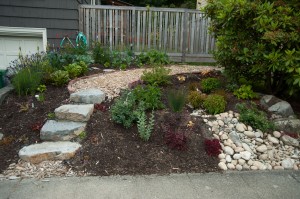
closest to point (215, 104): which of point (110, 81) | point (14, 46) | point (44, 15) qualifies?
point (110, 81)

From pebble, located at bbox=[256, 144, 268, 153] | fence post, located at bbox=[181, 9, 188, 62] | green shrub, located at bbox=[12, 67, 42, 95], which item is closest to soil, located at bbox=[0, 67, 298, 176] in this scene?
green shrub, located at bbox=[12, 67, 42, 95]

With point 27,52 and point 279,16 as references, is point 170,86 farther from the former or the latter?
point 27,52

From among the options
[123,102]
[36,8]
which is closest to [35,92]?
[123,102]

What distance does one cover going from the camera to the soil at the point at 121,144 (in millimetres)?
3354

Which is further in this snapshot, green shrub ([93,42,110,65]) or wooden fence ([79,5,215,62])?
wooden fence ([79,5,215,62])

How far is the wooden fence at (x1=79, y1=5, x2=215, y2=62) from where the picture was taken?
816 cm

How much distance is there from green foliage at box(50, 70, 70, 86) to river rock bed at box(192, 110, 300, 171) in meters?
2.73

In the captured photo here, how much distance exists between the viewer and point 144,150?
3578mm

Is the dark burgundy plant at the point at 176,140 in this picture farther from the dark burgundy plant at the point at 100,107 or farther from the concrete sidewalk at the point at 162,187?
the dark burgundy plant at the point at 100,107

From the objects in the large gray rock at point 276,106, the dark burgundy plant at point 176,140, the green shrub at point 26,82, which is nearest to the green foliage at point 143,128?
the dark burgundy plant at point 176,140

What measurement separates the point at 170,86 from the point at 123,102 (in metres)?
1.36

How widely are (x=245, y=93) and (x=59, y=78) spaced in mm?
3250

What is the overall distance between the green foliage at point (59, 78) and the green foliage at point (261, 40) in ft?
9.11

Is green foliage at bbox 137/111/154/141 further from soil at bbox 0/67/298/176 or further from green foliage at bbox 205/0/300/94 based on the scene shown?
green foliage at bbox 205/0/300/94
